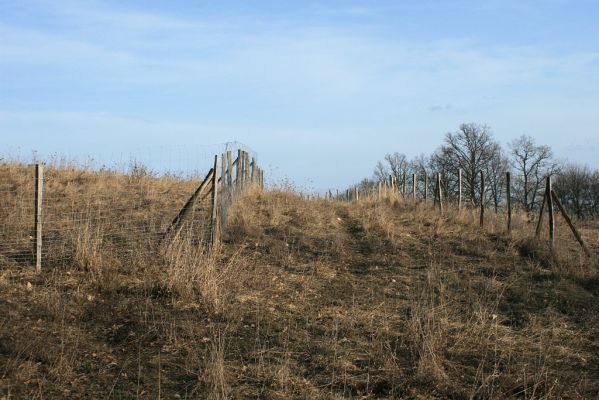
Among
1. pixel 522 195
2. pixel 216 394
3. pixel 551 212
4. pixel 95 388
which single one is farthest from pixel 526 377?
pixel 522 195

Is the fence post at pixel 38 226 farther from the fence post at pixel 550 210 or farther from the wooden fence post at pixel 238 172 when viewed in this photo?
the fence post at pixel 550 210

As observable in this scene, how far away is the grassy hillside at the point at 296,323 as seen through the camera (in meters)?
4.82

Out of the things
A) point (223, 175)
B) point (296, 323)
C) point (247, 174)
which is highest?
point (247, 174)

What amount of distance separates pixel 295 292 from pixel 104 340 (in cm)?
290

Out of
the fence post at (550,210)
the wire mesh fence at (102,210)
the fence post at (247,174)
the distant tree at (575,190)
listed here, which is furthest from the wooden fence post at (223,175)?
the distant tree at (575,190)

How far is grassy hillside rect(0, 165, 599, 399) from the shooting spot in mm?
4816

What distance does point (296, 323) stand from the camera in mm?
6535

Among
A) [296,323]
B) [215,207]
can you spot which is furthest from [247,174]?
[296,323]

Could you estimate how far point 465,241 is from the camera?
12.0 m

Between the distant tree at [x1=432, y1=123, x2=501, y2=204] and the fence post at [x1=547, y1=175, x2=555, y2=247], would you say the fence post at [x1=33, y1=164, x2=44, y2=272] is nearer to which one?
the fence post at [x1=547, y1=175, x2=555, y2=247]

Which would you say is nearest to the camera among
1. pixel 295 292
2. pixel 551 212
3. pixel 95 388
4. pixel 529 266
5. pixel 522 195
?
pixel 95 388

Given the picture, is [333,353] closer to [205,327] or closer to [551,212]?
[205,327]

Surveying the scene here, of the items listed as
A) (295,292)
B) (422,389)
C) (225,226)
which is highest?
(225,226)

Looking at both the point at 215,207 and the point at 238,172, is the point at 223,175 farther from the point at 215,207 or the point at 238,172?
the point at 238,172
